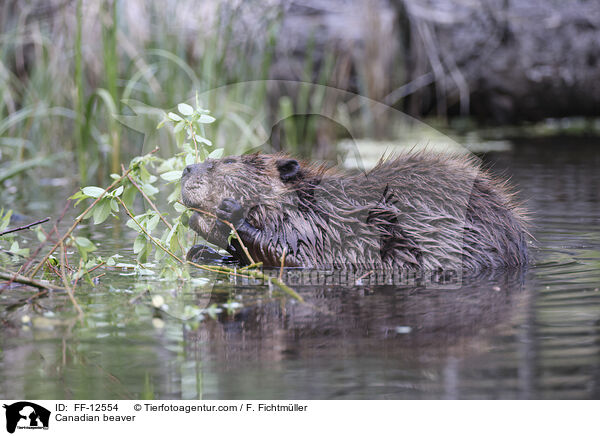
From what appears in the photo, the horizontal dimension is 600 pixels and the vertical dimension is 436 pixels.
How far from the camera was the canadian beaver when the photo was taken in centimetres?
293

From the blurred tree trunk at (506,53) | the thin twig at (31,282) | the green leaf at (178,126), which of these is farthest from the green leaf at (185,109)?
the blurred tree trunk at (506,53)

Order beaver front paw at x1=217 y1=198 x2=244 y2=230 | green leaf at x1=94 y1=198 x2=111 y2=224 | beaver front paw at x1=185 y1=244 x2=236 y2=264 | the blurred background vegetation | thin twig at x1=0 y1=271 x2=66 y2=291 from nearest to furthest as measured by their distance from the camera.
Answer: thin twig at x1=0 y1=271 x2=66 y2=291
green leaf at x1=94 y1=198 x2=111 y2=224
beaver front paw at x1=217 y1=198 x2=244 y2=230
beaver front paw at x1=185 y1=244 x2=236 y2=264
the blurred background vegetation

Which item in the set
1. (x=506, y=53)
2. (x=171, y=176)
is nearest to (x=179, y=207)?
(x=171, y=176)

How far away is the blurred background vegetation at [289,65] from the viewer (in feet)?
17.2

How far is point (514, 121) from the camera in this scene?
9.16 meters

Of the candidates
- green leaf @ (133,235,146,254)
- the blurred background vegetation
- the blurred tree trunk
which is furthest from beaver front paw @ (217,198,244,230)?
the blurred tree trunk

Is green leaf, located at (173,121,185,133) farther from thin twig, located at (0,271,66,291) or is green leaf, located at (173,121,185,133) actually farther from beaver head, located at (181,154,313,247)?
thin twig, located at (0,271,66,291)

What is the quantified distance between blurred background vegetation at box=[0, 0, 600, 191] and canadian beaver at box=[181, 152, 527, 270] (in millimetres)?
1756

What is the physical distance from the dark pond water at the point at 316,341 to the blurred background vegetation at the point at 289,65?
88.4 inches

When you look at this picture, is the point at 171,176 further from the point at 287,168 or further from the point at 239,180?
the point at 287,168

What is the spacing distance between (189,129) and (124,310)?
102cm
